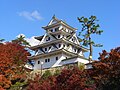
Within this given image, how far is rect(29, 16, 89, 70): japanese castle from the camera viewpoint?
178 feet

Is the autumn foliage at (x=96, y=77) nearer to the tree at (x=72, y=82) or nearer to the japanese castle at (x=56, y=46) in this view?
the tree at (x=72, y=82)

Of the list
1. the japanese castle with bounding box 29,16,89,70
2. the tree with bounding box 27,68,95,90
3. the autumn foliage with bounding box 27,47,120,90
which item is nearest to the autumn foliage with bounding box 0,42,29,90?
the autumn foliage with bounding box 27,47,120,90

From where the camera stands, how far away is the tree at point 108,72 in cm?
2741

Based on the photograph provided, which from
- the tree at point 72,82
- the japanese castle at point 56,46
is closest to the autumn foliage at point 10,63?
the tree at point 72,82

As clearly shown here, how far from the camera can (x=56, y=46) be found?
183ft

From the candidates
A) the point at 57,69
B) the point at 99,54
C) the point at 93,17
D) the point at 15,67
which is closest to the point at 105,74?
the point at 99,54

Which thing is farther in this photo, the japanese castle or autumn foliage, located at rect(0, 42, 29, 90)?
the japanese castle

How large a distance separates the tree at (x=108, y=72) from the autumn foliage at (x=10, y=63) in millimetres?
12939

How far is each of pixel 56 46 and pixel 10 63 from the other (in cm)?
1871

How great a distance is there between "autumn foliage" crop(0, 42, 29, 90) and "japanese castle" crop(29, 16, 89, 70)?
12.4 m

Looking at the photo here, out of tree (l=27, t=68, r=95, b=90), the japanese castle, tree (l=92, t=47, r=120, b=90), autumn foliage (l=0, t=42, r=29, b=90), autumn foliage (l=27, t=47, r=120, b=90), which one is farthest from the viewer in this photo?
the japanese castle

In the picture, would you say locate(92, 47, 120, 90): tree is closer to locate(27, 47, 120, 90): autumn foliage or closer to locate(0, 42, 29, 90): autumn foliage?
locate(27, 47, 120, 90): autumn foliage

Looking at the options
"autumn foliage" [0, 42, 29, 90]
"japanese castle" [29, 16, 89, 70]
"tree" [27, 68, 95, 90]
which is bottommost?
"tree" [27, 68, 95, 90]

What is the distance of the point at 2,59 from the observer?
36906mm
